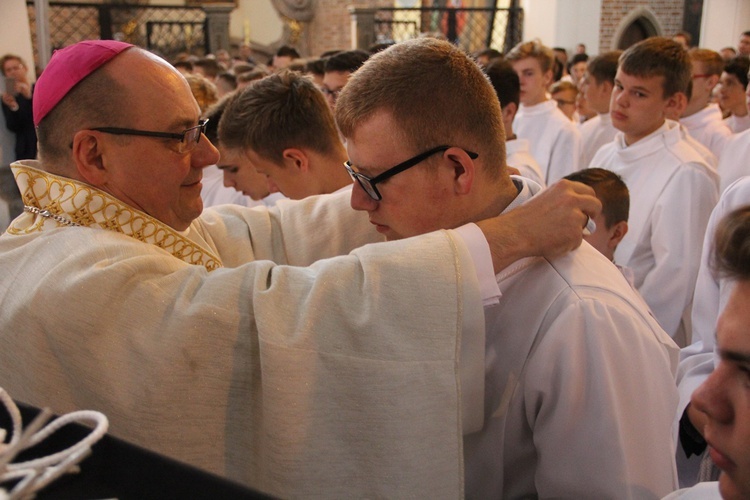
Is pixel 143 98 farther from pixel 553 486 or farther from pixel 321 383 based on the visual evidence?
pixel 553 486

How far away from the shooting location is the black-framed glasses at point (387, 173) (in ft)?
5.61

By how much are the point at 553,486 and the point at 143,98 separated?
1.37 metres

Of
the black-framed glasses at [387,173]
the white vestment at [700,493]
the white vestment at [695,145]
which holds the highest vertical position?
the black-framed glasses at [387,173]

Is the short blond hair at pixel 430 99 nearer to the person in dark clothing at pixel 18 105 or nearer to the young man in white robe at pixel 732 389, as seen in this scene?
the young man in white robe at pixel 732 389

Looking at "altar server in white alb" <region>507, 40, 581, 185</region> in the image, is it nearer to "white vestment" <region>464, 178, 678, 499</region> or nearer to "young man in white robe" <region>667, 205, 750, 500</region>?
"white vestment" <region>464, 178, 678, 499</region>

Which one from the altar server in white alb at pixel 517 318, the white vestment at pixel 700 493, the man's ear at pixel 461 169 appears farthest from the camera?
the man's ear at pixel 461 169

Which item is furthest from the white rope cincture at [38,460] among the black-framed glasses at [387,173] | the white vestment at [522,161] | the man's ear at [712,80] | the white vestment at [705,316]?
the man's ear at [712,80]

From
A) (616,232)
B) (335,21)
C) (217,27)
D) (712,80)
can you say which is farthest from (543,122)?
(335,21)

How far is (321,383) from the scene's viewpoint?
1517 millimetres

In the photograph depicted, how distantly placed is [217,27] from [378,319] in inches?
740

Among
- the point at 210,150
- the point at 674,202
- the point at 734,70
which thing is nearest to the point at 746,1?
the point at 734,70

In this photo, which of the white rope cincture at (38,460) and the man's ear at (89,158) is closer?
the white rope cincture at (38,460)

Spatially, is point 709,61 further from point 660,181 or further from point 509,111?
point 660,181

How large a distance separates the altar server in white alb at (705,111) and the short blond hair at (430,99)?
445 cm
